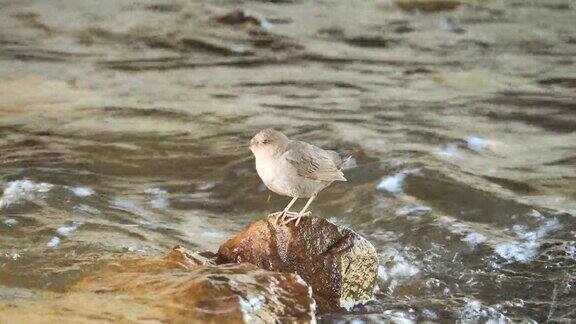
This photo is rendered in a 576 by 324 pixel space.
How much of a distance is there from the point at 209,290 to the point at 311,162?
882 millimetres

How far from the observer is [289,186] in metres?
4.42

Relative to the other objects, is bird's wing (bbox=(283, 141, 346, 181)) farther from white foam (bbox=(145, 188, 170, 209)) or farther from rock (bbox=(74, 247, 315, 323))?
white foam (bbox=(145, 188, 170, 209))

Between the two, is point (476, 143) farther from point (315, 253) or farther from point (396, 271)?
point (315, 253)

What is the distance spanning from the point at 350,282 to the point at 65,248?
70.1 inches

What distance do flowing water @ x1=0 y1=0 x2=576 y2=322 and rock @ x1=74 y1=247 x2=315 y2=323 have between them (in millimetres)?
301

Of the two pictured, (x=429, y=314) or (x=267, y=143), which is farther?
(x=429, y=314)

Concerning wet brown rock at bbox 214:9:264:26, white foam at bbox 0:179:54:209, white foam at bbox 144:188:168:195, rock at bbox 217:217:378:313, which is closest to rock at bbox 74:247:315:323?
rock at bbox 217:217:378:313

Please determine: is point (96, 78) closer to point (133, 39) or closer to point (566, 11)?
point (133, 39)

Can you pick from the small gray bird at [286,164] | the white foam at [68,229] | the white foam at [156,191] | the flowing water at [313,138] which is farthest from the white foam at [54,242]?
the small gray bird at [286,164]

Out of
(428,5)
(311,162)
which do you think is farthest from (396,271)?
(428,5)

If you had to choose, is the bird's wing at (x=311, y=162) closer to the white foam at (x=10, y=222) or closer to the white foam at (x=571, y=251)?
the white foam at (x=571, y=251)

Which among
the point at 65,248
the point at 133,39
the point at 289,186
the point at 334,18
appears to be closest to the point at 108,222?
the point at 65,248

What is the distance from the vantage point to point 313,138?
820cm

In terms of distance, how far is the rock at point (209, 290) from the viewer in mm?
3785
